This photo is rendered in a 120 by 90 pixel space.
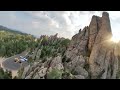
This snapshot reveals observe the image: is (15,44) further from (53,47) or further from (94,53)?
(94,53)

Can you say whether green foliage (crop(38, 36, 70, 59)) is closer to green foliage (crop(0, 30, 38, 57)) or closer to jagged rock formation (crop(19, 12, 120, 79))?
jagged rock formation (crop(19, 12, 120, 79))

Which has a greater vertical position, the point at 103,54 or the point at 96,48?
the point at 96,48

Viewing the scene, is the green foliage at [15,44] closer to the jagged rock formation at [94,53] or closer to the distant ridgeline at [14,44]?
the distant ridgeline at [14,44]

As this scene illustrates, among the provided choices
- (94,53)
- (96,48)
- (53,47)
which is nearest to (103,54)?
(94,53)

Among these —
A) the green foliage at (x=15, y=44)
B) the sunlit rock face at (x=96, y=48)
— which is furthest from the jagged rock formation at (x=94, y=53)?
the green foliage at (x=15, y=44)

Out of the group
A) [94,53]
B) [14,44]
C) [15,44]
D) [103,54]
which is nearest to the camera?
[103,54]

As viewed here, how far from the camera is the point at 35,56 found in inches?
554

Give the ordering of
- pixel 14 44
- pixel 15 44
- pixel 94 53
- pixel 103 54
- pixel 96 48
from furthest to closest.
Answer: pixel 15 44 → pixel 14 44 → pixel 96 48 → pixel 94 53 → pixel 103 54

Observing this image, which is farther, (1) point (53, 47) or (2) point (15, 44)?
(2) point (15, 44)

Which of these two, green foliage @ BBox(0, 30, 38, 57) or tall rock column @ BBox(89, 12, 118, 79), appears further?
green foliage @ BBox(0, 30, 38, 57)

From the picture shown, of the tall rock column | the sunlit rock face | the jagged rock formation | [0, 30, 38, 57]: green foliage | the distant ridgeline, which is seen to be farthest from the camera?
the distant ridgeline

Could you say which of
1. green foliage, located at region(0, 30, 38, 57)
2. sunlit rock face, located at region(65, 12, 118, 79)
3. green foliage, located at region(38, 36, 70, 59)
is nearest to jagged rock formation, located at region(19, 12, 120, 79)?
sunlit rock face, located at region(65, 12, 118, 79)
